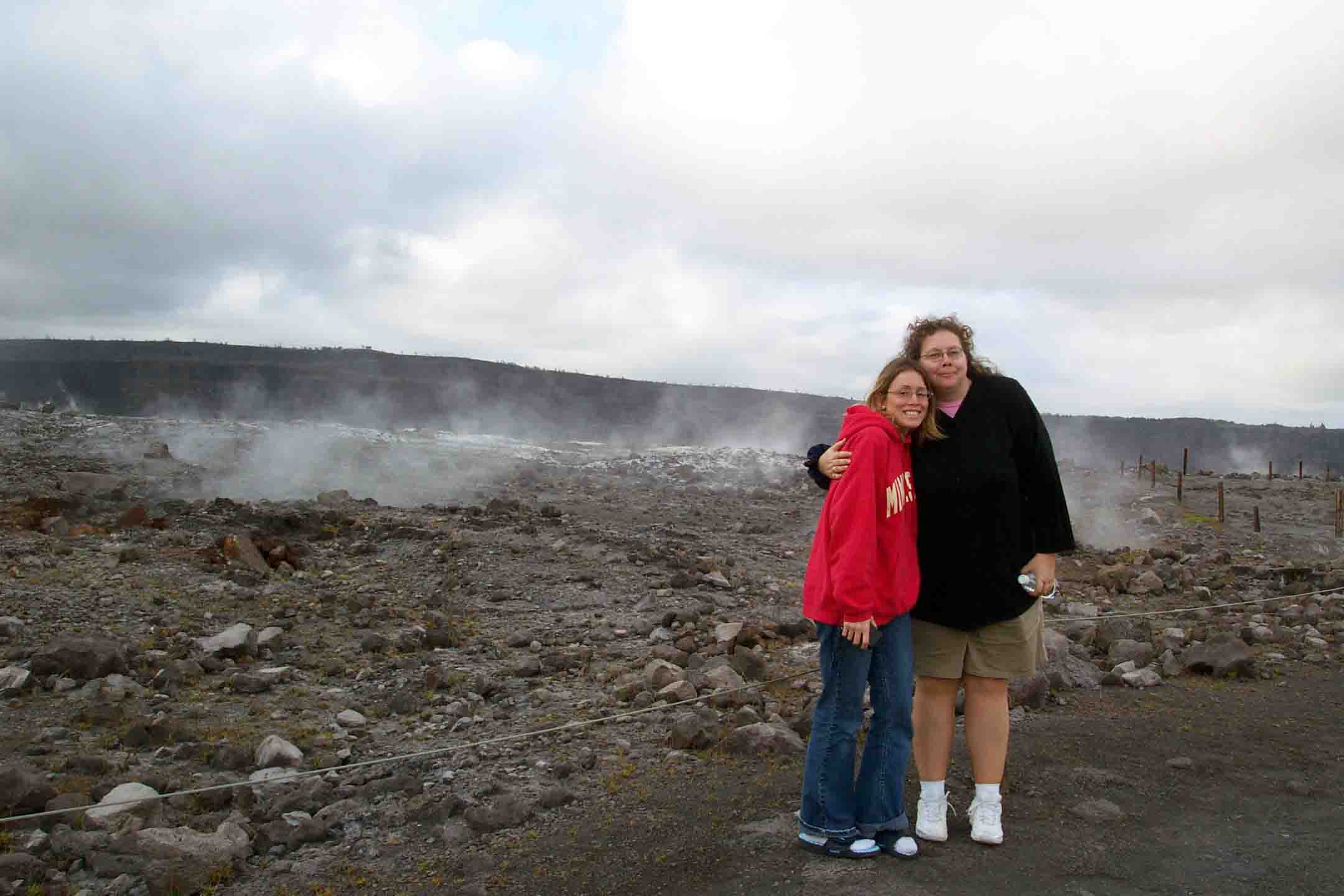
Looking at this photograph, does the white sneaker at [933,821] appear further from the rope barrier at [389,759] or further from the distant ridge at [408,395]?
the distant ridge at [408,395]

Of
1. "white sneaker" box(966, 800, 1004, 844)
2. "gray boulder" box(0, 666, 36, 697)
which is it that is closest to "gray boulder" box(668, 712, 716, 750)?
"white sneaker" box(966, 800, 1004, 844)

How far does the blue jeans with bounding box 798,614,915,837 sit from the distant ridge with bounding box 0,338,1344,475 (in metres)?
26.2

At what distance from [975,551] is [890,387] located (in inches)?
27.5

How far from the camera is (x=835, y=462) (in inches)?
137

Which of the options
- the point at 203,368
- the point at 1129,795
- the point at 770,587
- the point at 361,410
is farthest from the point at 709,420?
the point at 1129,795

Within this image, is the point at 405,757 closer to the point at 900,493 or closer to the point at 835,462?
the point at 835,462

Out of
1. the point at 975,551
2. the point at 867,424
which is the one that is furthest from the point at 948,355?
the point at 975,551

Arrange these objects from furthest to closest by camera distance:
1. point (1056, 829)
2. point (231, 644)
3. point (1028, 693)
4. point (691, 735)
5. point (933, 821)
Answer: point (231, 644) → point (1028, 693) → point (691, 735) → point (1056, 829) → point (933, 821)

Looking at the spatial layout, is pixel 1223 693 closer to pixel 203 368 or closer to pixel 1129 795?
pixel 1129 795

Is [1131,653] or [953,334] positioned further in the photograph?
[1131,653]

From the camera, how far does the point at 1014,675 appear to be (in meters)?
3.64

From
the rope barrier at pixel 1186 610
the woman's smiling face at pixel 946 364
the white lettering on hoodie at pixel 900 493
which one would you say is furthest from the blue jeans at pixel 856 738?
the rope barrier at pixel 1186 610

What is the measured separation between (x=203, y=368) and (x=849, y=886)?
3608 centimetres

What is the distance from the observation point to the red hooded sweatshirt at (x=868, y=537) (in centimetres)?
332
